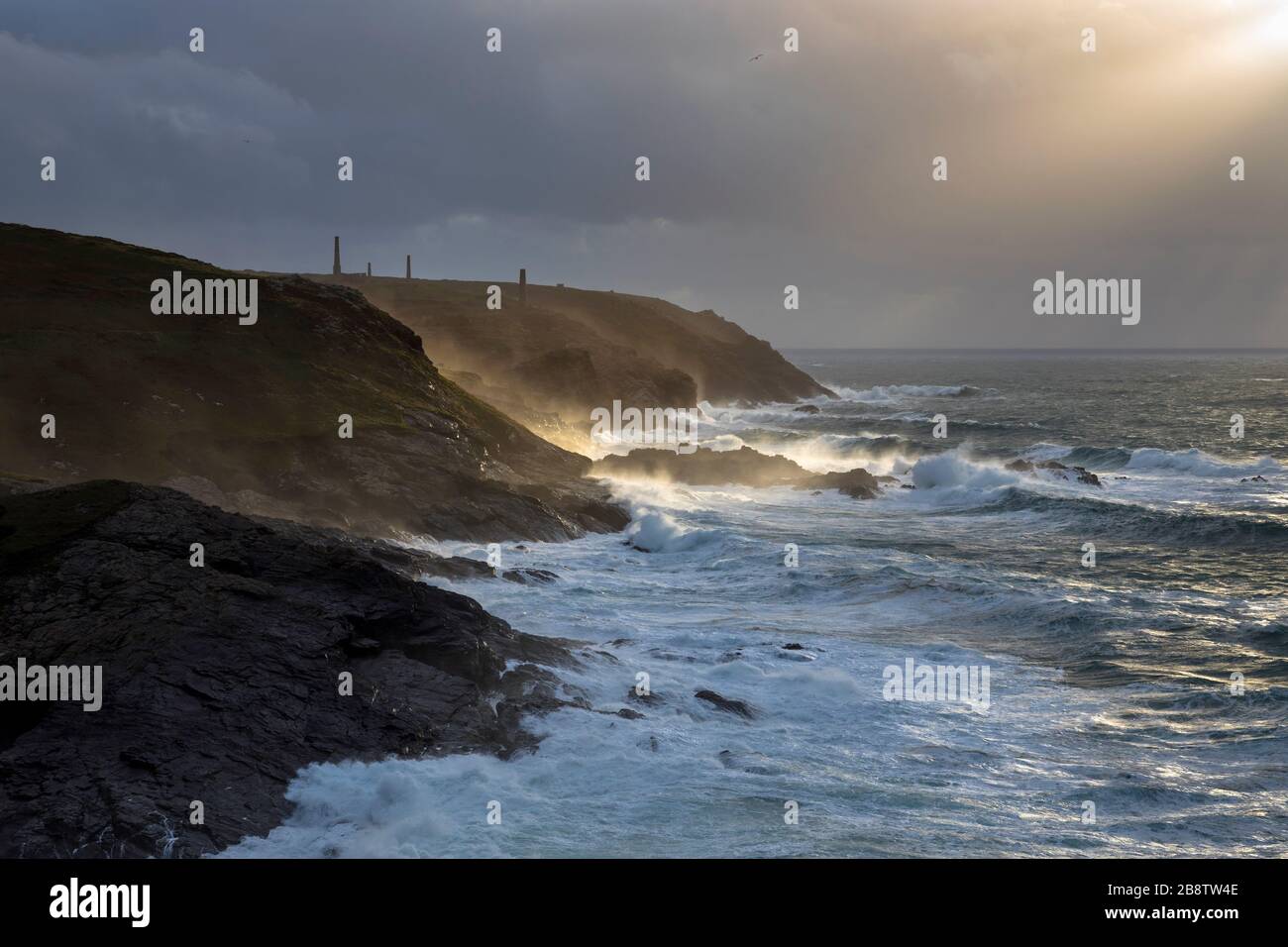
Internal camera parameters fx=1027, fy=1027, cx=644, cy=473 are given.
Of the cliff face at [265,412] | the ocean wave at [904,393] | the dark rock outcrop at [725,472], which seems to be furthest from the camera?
the ocean wave at [904,393]

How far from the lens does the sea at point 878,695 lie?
13445 mm

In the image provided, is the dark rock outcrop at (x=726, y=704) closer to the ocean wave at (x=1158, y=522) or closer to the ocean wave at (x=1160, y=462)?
the ocean wave at (x=1158, y=522)

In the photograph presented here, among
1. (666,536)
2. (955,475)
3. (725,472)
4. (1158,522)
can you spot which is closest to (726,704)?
(666,536)

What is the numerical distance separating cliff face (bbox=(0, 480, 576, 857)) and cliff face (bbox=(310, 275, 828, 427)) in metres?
42.0

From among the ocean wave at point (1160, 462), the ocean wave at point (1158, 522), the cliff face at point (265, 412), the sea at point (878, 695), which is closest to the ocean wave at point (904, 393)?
the ocean wave at point (1160, 462)

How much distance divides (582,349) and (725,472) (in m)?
34.9

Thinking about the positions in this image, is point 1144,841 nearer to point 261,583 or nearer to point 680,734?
point 680,734

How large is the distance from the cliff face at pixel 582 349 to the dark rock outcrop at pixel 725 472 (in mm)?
13869

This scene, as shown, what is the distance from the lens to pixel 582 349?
8125 centimetres

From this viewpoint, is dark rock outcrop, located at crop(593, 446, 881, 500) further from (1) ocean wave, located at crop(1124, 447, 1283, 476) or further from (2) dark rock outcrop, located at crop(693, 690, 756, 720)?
(2) dark rock outcrop, located at crop(693, 690, 756, 720)

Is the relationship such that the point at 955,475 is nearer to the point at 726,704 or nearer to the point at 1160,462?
the point at 1160,462

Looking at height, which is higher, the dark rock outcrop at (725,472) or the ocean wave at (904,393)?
the ocean wave at (904,393)
